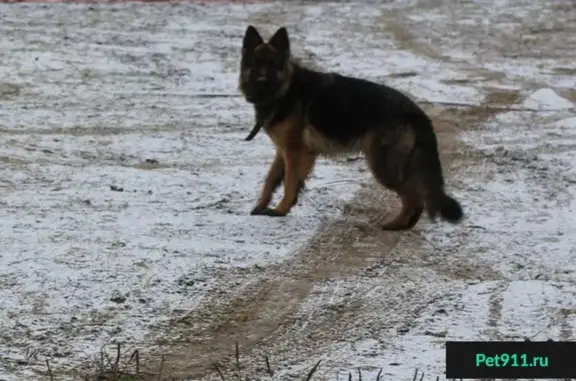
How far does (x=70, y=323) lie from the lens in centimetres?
636

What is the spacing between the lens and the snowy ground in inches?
249

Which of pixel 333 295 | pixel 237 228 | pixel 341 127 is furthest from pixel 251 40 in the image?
pixel 333 295

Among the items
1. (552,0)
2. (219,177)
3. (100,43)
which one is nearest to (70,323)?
(219,177)

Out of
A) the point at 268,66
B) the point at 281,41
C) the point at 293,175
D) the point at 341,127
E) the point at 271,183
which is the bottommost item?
the point at 271,183

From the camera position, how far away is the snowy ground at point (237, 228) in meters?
6.31

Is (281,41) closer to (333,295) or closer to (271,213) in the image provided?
(271,213)

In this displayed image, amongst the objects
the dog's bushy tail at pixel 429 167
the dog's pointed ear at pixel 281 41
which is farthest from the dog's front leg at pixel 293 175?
the dog's bushy tail at pixel 429 167

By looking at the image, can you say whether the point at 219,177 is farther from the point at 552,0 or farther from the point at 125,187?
the point at 552,0

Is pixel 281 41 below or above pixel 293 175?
above

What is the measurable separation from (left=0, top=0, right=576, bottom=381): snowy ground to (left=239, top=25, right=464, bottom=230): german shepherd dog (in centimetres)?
29

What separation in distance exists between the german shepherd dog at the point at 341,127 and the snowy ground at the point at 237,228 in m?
0.29

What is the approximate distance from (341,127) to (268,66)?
0.73 m

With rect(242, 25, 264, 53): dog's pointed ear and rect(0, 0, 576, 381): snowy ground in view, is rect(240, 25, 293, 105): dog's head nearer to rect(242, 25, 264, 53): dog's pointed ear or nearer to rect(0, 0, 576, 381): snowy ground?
rect(242, 25, 264, 53): dog's pointed ear

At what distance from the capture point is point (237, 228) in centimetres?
839
